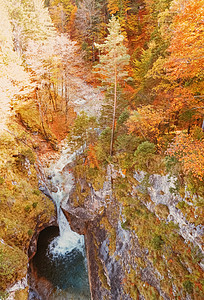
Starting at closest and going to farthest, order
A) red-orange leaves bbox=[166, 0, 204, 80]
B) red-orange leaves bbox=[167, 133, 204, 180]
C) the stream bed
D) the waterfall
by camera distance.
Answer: red-orange leaves bbox=[166, 0, 204, 80] < red-orange leaves bbox=[167, 133, 204, 180] < the stream bed < the waterfall

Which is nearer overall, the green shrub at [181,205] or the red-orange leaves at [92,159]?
the green shrub at [181,205]

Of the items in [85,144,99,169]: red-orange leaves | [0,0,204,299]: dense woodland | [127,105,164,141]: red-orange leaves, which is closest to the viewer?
[0,0,204,299]: dense woodland


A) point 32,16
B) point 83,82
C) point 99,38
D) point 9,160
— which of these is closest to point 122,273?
point 9,160

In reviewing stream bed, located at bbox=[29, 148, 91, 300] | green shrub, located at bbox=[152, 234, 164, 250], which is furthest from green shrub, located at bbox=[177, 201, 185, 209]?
stream bed, located at bbox=[29, 148, 91, 300]

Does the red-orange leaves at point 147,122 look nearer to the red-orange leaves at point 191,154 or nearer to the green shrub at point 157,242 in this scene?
the red-orange leaves at point 191,154

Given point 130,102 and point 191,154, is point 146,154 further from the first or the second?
point 130,102

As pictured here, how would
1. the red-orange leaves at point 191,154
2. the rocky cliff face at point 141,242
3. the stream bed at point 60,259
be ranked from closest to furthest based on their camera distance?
the red-orange leaves at point 191,154 < the rocky cliff face at point 141,242 < the stream bed at point 60,259

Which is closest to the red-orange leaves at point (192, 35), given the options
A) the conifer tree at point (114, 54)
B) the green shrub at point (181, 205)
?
the conifer tree at point (114, 54)

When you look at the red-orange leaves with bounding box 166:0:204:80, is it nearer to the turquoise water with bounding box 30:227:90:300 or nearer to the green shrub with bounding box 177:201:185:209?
the green shrub with bounding box 177:201:185:209
